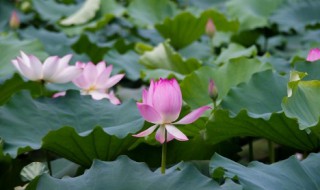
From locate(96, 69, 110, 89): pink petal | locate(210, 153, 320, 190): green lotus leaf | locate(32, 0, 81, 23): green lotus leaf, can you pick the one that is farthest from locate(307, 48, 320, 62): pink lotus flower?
locate(32, 0, 81, 23): green lotus leaf

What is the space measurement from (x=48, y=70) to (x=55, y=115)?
0.47ft

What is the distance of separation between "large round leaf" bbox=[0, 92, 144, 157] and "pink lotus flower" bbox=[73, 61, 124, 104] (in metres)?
0.09

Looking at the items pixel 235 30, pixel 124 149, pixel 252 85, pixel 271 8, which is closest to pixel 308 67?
pixel 252 85

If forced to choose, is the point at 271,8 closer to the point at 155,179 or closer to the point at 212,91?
the point at 212,91

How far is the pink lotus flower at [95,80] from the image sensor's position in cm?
174

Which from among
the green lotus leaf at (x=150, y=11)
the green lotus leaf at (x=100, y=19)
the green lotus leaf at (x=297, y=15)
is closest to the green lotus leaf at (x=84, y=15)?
the green lotus leaf at (x=100, y=19)

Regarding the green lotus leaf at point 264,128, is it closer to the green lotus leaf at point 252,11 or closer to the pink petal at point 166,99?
the pink petal at point 166,99

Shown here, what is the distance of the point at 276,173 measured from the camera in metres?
1.23

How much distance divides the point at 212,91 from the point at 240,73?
312 mm

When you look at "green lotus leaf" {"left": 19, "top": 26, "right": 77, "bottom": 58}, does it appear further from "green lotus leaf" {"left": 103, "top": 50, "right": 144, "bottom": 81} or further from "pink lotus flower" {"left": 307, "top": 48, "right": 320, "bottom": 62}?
"pink lotus flower" {"left": 307, "top": 48, "right": 320, "bottom": 62}

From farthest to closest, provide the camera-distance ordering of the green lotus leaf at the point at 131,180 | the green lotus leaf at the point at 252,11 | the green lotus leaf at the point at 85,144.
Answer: the green lotus leaf at the point at 252,11
the green lotus leaf at the point at 85,144
the green lotus leaf at the point at 131,180

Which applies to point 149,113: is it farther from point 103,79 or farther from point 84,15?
point 84,15

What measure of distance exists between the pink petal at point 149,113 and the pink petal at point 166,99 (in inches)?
0.4

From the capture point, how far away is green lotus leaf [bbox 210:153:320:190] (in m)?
1.18
